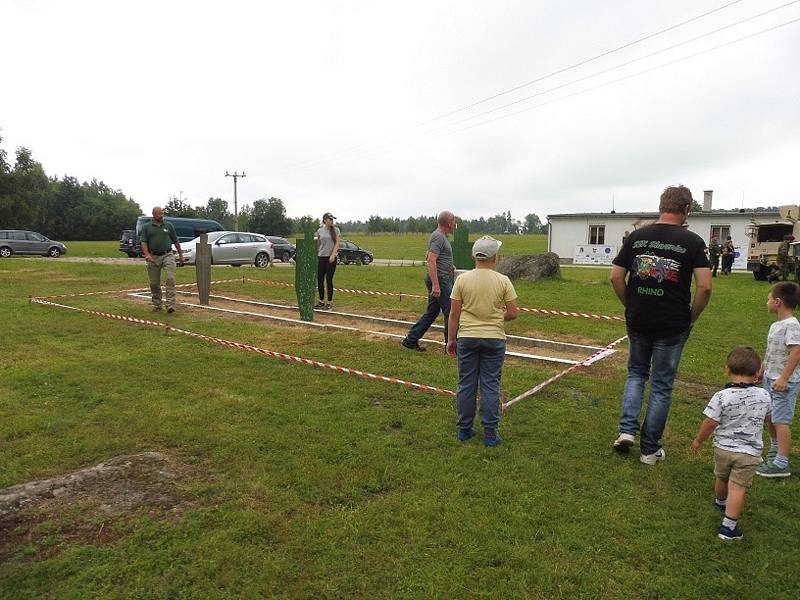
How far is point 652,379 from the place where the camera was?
12.4 ft

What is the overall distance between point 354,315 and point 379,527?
686cm

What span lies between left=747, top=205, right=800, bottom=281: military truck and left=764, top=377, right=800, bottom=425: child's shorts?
16842 mm

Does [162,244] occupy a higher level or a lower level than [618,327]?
higher

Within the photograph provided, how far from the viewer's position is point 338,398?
5.02 meters

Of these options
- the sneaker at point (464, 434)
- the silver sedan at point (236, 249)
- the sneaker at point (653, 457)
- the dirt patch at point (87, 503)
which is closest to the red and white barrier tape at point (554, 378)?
the sneaker at point (464, 434)

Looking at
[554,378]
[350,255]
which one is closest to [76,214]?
[350,255]

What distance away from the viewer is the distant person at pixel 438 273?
6.32 metres

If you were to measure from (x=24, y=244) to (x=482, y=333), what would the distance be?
1218 inches

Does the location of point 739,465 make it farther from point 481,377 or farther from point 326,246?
point 326,246

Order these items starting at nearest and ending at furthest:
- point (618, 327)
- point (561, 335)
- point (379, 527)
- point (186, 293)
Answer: point (379, 527)
point (561, 335)
point (618, 327)
point (186, 293)

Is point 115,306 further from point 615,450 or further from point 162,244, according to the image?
point 615,450

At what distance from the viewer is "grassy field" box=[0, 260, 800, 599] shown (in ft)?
8.29

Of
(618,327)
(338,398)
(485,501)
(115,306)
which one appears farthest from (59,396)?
(618,327)

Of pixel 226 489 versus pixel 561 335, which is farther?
pixel 561 335
